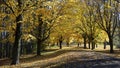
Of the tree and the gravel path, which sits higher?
the tree

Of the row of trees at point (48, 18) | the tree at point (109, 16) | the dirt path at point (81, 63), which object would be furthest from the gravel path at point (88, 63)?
the tree at point (109, 16)

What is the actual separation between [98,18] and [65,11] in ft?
46.3

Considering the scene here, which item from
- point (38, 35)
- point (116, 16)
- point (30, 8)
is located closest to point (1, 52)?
point (38, 35)

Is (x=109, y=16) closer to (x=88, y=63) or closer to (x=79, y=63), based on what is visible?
(x=88, y=63)

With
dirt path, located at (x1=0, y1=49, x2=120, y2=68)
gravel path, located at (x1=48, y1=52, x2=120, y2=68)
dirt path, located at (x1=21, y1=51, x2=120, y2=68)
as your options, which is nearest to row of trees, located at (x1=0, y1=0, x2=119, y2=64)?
dirt path, located at (x1=0, y1=49, x2=120, y2=68)

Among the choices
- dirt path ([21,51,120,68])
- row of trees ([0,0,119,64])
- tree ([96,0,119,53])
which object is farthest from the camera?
tree ([96,0,119,53])

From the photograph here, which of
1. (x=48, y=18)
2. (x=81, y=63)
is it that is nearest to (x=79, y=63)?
(x=81, y=63)

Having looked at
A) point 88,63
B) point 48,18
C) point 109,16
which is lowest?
point 88,63

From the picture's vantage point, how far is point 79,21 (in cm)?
5547

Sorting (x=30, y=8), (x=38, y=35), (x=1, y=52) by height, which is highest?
(x=30, y=8)

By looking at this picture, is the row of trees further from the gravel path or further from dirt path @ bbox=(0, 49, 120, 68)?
the gravel path

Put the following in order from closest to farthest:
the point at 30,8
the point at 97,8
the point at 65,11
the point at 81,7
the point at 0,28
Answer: the point at 30,8 → the point at 0,28 → the point at 65,11 → the point at 97,8 → the point at 81,7

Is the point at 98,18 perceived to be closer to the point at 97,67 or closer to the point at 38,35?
the point at 38,35

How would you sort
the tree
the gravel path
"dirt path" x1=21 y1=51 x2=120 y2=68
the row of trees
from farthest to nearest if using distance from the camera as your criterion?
the tree
the row of trees
"dirt path" x1=21 y1=51 x2=120 y2=68
the gravel path
